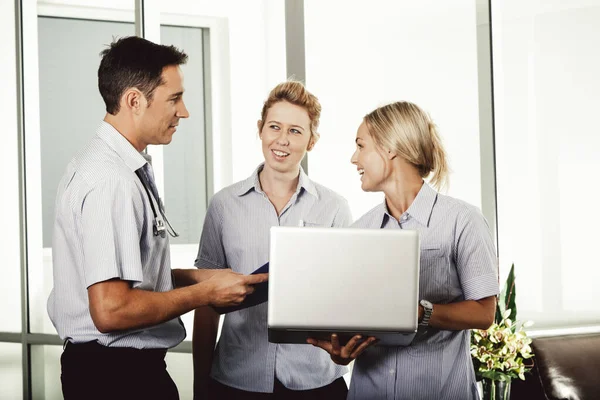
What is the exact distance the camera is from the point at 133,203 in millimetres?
1659

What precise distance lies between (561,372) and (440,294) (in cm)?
159

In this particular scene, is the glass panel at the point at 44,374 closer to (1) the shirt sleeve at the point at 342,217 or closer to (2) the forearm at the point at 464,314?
(1) the shirt sleeve at the point at 342,217

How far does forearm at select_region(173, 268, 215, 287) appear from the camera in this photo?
2.09 metres

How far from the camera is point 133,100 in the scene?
1.82m

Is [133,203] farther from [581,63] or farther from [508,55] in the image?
[581,63]

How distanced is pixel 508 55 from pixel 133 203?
230 cm

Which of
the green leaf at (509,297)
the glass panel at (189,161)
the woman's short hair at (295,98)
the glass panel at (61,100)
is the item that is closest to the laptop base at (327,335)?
the woman's short hair at (295,98)

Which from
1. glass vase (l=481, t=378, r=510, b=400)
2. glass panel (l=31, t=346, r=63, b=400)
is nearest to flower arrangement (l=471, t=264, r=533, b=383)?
glass vase (l=481, t=378, r=510, b=400)

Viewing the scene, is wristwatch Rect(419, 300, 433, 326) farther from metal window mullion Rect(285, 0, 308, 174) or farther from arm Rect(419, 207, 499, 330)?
metal window mullion Rect(285, 0, 308, 174)

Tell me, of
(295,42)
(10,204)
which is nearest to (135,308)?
(295,42)

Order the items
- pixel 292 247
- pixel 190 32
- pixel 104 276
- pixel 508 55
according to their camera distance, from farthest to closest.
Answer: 1. pixel 190 32
2. pixel 508 55
3. pixel 104 276
4. pixel 292 247

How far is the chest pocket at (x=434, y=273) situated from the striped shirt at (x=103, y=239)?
65 cm

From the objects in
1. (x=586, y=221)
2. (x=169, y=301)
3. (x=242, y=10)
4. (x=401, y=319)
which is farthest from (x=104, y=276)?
(x=586, y=221)

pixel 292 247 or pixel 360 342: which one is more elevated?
pixel 292 247
